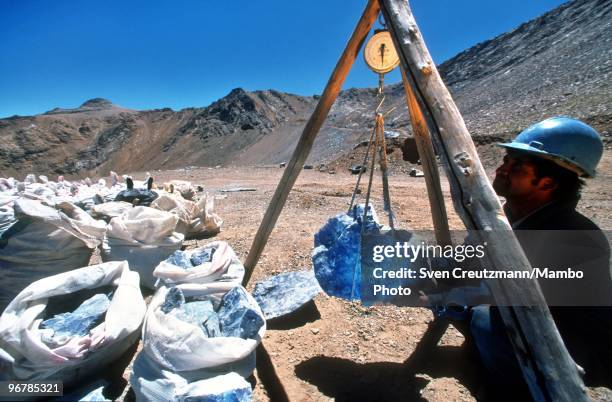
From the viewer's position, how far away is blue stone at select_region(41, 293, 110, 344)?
1666 mm

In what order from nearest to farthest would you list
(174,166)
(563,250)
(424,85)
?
(424,85)
(563,250)
(174,166)

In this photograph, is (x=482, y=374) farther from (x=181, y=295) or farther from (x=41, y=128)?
(x=41, y=128)

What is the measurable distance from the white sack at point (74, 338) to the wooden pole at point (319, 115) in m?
0.90

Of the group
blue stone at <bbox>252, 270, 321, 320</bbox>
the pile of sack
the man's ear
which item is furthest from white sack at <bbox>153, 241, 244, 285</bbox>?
the man's ear

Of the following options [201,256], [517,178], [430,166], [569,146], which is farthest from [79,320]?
[569,146]

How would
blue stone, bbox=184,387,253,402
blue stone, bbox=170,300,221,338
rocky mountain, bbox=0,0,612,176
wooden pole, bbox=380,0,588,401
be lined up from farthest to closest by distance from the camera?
rocky mountain, bbox=0,0,612,176
blue stone, bbox=170,300,221,338
blue stone, bbox=184,387,253,402
wooden pole, bbox=380,0,588,401

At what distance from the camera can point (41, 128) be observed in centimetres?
3944

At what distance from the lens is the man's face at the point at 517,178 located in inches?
63.2

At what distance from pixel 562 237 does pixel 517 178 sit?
0.35 meters

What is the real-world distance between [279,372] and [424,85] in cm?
185

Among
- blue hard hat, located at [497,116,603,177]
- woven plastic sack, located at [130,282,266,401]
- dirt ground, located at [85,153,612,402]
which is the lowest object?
dirt ground, located at [85,153,612,402]

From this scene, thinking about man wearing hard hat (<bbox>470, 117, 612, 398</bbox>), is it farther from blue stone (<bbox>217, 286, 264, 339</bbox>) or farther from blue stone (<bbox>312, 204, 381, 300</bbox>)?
blue stone (<bbox>217, 286, 264, 339</bbox>)

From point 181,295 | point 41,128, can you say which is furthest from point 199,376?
point 41,128

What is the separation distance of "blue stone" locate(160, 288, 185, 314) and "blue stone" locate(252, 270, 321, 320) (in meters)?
0.73
